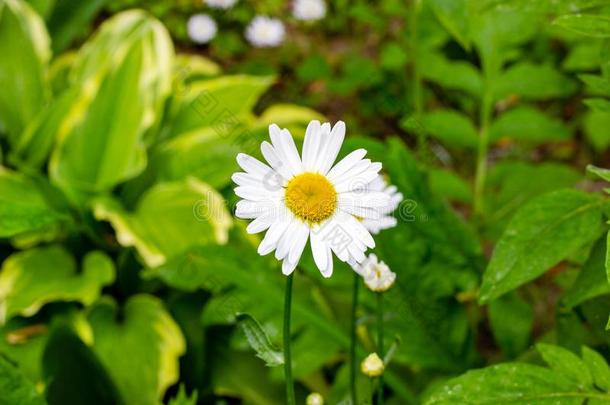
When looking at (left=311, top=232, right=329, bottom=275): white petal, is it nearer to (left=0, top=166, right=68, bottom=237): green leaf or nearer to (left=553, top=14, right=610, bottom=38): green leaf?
(left=553, top=14, right=610, bottom=38): green leaf

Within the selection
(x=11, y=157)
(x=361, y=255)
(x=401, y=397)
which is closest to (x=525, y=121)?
(x=401, y=397)

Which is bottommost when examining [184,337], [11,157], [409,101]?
[184,337]

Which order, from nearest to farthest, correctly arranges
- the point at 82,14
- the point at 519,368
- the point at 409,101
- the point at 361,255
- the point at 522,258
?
1. the point at 361,255
2. the point at 519,368
3. the point at 522,258
4. the point at 82,14
5. the point at 409,101

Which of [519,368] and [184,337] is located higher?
[519,368]

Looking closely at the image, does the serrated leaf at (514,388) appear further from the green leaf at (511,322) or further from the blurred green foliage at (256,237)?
the green leaf at (511,322)

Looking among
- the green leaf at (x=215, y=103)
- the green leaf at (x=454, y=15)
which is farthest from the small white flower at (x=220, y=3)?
the green leaf at (x=454, y=15)

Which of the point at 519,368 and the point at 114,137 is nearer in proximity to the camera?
the point at 519,368

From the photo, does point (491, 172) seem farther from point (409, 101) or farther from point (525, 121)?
point (409, 101)

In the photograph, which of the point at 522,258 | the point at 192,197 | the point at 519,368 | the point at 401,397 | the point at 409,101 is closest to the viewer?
the point at 519,368
